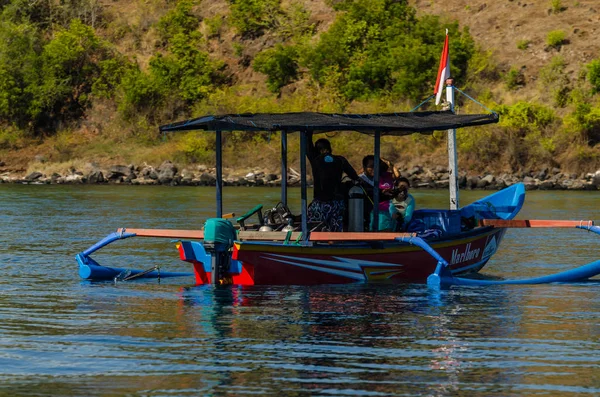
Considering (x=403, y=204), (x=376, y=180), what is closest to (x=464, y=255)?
(x=403, y=204)

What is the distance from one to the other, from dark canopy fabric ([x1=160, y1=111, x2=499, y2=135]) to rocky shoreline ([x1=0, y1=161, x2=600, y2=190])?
32.1 metres

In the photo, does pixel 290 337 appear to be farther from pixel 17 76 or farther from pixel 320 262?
pixel 17 76

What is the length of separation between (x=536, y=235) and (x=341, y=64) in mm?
36176

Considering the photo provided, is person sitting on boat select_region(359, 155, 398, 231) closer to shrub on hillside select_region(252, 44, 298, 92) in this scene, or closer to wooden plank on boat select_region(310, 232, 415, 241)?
wooden plank on boat select_region(310, 232, 415, 241)

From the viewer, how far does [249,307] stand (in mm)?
13938

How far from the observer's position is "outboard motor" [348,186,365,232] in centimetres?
1628

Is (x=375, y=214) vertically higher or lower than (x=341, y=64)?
lower

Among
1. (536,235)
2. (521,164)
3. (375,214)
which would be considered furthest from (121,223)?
(521,164)

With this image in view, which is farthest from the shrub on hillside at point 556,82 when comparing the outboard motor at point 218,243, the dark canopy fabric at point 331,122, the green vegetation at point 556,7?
the outboard motor at point 218,243

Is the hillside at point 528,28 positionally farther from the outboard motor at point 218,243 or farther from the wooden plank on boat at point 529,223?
the outboard motor at point 218,243

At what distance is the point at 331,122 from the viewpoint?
603 inches

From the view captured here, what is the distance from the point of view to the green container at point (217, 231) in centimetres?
1486

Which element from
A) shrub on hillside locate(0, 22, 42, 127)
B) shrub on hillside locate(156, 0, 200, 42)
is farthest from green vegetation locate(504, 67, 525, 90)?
shrub on hillside locate(0, 22, 42, 127)

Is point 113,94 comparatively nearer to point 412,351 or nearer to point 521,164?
point 521,164
